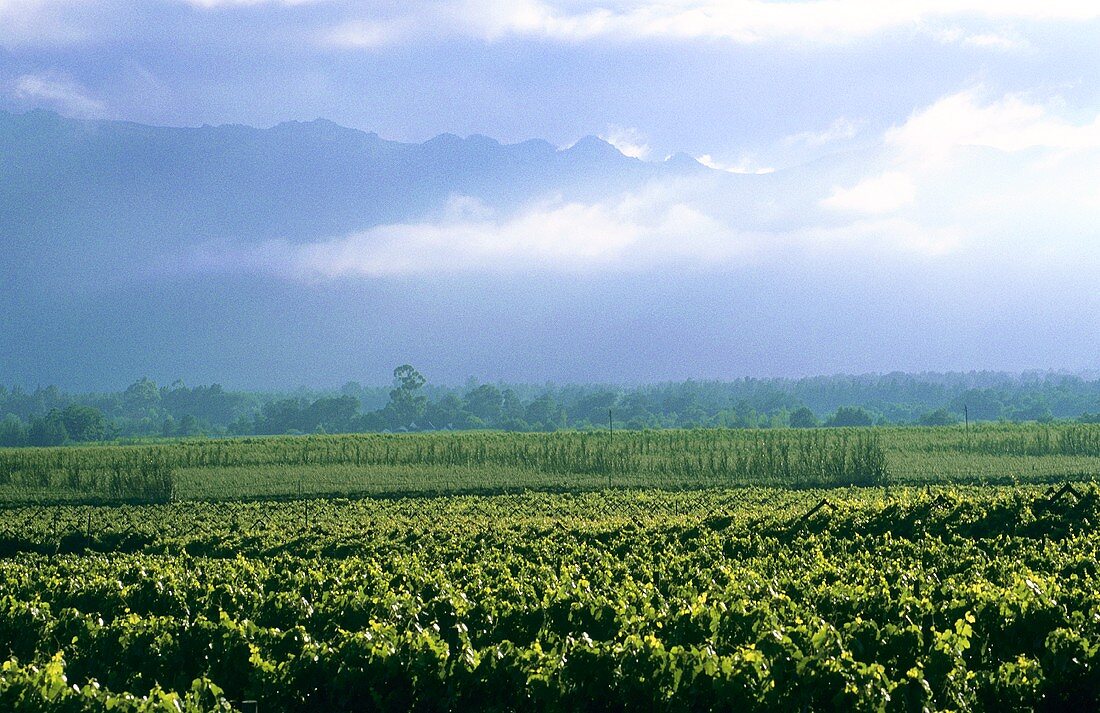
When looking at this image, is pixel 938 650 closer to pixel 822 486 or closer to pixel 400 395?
pixel 822 486

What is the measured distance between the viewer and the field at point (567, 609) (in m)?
9.77

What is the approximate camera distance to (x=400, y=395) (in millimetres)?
188500

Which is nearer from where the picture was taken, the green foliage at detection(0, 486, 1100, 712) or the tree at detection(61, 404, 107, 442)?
the green foliage at detection(0, 486, 1100, 712)

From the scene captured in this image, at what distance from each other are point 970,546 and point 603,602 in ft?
29.8

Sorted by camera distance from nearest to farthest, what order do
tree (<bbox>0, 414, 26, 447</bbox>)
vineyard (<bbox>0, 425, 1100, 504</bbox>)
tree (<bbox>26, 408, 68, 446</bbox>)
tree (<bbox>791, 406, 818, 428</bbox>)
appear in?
1. vineyard (<bbox>0, 425, 1100, 504</bbox>)
2. tree (<bbox>791, 406, 818, 428</bbox>)
3. tree (<bbox>26, 408, 68, 446</bbox>)
4. tree (<bbox>0, 414, 26, 447</bbox>)

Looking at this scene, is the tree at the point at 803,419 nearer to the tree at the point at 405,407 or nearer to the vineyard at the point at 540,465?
the vineyard at the point at 540,465

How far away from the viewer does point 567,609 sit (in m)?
13.5

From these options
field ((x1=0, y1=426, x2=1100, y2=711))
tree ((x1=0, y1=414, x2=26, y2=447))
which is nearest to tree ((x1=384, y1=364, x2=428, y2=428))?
tree ((x1=0, y1=414, x2=26, y2=447))

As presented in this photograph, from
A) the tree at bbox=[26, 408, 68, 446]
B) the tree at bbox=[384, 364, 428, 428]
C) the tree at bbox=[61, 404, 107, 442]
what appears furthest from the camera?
the tree at bbox=[384, 364, 428, 428]

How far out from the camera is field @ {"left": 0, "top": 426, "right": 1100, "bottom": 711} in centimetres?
977

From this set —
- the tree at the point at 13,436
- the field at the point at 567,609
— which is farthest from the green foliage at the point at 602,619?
the tree at the point at 13,436

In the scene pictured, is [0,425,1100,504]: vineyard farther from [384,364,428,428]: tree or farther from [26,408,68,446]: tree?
[384,364,428,428]: tree

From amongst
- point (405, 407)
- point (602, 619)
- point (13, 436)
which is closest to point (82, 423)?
point (13, 436)

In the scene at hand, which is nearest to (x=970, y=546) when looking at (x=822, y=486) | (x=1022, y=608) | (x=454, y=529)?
(x=1022, y=608)
